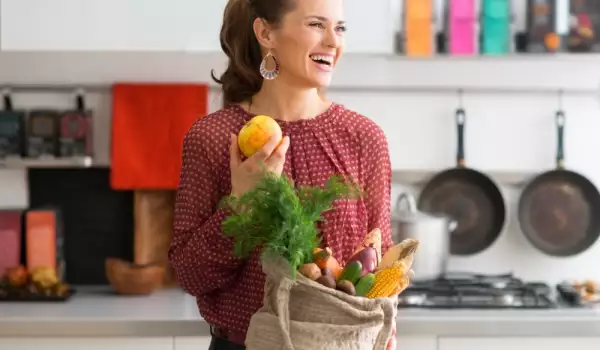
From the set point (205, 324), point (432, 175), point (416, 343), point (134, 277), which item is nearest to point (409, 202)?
point (432, 175)

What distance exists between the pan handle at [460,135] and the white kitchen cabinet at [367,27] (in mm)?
295

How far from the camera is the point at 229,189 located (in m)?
1.42

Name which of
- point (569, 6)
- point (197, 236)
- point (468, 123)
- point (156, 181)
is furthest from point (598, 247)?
point (197, 236)

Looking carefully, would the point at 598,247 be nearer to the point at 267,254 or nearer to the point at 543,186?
the point at 543,186

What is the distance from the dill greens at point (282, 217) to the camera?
1.13m

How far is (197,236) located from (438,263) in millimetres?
1590

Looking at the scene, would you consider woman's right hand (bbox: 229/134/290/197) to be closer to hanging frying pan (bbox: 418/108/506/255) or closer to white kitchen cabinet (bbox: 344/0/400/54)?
white kitchen cabinet (bbox: 344/0/400/54)

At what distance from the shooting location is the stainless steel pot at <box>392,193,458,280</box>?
9.14ft

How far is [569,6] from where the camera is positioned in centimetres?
302

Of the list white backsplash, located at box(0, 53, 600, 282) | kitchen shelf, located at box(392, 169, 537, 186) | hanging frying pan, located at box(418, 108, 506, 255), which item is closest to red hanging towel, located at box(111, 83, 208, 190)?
white backsplash, located at box(0, 53, 600, 282)

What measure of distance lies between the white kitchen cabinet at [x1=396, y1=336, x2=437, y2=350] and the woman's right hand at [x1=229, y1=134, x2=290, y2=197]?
4.43ft

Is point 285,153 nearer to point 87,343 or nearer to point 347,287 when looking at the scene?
point 347,287

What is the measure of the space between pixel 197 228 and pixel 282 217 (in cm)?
30

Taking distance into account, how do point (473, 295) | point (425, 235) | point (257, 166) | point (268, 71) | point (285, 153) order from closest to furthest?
point (257, 166) < point (285, 153) < point (268, 71) < point (473, 295) < point (425, 235)
